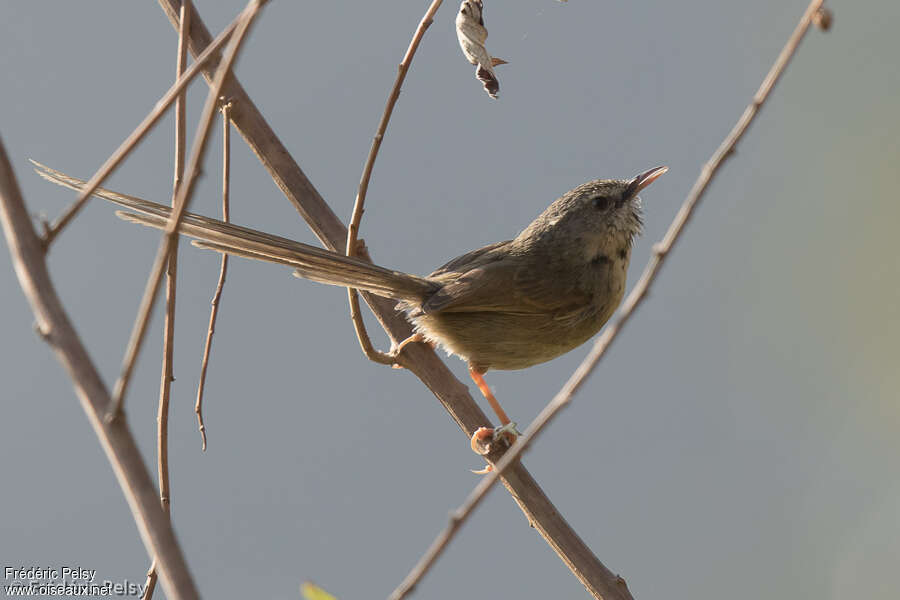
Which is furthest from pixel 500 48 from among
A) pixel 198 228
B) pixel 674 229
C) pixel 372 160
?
pixel 674 229

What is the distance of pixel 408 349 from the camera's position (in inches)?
137

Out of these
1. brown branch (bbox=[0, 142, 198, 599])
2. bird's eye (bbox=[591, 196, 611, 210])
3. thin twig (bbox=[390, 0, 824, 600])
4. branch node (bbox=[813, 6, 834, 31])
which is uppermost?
brown branch (bbox=[0, 142, 198, 599])

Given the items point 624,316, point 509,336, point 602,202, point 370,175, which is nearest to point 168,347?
point 370,175

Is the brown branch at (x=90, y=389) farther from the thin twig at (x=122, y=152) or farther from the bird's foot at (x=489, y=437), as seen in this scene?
the bird's foot at (x=489, y=437)

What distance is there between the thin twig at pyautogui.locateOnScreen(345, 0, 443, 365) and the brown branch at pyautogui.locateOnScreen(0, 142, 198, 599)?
4.44ft

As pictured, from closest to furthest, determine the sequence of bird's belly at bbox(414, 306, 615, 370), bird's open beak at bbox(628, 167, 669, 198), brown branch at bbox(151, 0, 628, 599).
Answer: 1. brown branch at bbox(151, 0, 628, 599)
2. bird's belly at bbox(414, 306, 615, 370)
3. bird's open beak at bbox(628, 167, 669, 198)

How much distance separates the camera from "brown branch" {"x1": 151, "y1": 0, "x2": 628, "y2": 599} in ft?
9.35

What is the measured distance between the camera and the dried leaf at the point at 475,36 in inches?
113

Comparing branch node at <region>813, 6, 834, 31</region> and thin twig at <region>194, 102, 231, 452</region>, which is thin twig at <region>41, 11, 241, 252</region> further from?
thin twig at <region>194, 102, 231, 452</region>

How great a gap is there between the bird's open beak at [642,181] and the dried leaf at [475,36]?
75.1 inches

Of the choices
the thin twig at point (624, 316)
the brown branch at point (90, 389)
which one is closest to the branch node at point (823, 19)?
the thin twig at point (624, 316)

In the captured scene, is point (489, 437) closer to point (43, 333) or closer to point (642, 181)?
point (642, 181)

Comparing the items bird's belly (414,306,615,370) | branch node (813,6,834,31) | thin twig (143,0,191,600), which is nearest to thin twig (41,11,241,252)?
thin twig (143,0,191,600)

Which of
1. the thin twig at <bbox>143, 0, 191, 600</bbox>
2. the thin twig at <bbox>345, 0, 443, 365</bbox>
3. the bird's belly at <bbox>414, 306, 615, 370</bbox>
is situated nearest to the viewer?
the thin twig at <bbox>143, 0, 191, 600</bbox>
